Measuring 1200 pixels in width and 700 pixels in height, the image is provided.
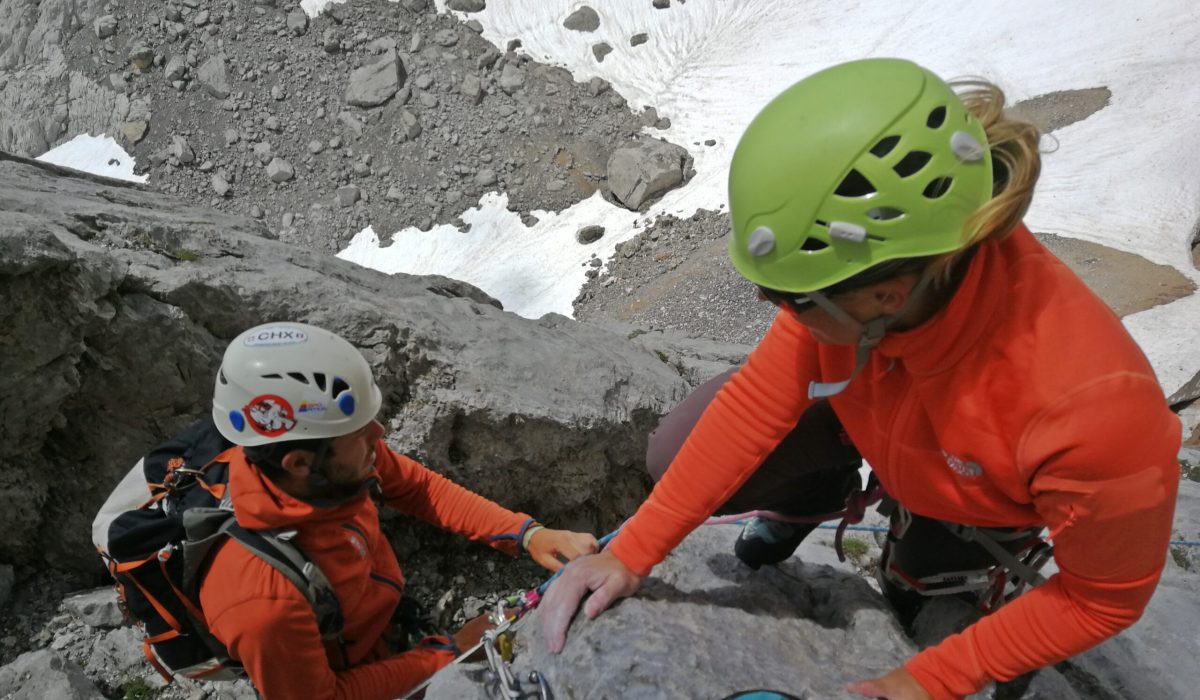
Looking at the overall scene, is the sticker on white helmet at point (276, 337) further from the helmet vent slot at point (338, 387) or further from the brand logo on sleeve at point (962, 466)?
the brand logo on sleeve at point (962, 466)

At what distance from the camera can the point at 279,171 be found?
31.0 meters

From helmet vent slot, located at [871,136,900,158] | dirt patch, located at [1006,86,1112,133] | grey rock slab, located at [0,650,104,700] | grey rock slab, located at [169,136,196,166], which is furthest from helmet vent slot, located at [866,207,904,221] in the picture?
grey rock slab, located at [169,136,196,166]

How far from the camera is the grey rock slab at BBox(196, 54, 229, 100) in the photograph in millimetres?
32438

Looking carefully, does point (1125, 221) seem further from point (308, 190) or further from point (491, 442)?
point (308, 190)

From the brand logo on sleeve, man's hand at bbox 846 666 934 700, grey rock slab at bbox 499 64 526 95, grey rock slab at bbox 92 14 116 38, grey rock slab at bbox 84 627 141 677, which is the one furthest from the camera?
grey rock slab at bbox 92 14 116 38

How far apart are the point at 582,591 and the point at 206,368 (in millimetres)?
2925

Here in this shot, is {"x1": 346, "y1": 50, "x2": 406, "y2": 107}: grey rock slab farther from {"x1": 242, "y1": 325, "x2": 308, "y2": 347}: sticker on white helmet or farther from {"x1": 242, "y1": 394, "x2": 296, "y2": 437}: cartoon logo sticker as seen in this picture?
{"x1": 242, "y1": 394, "x2": 296, "y2": 437}: cartoon logo sticker

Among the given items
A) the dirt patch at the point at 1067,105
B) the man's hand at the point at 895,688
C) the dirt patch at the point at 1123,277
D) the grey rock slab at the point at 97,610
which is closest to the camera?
the man's hand at the point at 895,688

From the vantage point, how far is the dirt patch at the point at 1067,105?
26484mm

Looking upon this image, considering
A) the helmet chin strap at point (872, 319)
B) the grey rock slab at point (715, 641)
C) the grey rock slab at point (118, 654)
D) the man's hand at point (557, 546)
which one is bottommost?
the grey rock slab at point (118, 654)

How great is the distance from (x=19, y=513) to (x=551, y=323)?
4.80 meters

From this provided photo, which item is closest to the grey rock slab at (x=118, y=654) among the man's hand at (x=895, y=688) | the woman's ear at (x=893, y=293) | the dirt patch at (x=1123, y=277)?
the man's hand at (x=895, y=688)

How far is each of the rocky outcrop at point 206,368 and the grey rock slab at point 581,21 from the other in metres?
32.4

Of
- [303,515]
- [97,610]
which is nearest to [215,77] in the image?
[97,610]
